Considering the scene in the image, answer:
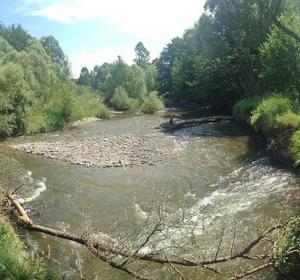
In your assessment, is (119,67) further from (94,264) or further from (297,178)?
(94,264)

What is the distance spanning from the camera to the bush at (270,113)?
24.4m

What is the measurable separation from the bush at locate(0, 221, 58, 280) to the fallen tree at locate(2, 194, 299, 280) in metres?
0.96

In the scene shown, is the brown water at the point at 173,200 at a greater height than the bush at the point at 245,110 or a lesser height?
lesser

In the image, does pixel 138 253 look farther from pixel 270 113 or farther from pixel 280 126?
pixel 270 113

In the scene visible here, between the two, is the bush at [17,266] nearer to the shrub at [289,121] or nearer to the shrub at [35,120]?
the shrub at [289,121]

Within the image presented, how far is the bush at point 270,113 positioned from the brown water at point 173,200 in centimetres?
178

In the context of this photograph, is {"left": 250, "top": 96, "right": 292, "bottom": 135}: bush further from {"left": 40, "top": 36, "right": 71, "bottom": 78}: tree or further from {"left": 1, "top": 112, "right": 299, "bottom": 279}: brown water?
{"left": 40, "top": 36, "right": 71, "bottom": 78}: tree

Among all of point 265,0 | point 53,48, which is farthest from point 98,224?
point 53,48

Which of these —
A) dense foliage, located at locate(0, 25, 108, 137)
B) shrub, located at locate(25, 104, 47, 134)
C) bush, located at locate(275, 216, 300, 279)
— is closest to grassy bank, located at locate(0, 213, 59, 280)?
bush, located at locate(275, 216, 300, 279)

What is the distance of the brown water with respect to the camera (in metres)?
11.1

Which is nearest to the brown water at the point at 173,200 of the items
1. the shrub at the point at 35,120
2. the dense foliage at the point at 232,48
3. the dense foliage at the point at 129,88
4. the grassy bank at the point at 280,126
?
the grassy bank at the point at 280,126

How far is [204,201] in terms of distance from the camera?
15211mm

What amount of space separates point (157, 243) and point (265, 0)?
115 ft

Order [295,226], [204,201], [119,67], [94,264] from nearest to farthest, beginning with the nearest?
[295,226]
[94,264]
[204,201]
[119,67]
